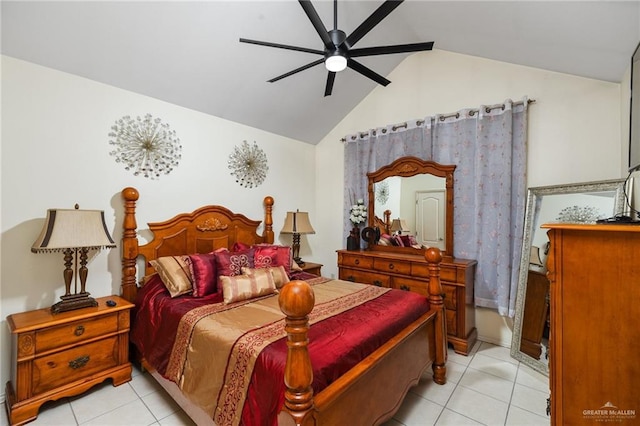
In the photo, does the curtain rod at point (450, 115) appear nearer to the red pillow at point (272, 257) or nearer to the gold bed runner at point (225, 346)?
the red pillow at point (272, 257)

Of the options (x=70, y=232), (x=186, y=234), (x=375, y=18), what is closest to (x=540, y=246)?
(x=375, y=18)

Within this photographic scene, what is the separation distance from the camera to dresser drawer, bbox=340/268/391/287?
10.7 ft

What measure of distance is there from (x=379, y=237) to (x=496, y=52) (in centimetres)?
234

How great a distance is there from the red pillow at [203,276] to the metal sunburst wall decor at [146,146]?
105 centimetres

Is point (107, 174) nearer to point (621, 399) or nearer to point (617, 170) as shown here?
point (621, 399)

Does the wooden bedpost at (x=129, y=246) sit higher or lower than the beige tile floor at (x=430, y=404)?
higher

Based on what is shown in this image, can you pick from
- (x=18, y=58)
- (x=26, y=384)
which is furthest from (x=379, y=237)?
(x=18, y=58)

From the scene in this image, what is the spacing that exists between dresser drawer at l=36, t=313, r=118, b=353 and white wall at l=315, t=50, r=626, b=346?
10.9 feet

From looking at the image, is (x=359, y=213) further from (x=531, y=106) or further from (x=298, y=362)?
(x=298, y=362)

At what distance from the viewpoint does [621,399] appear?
1163 millimetres

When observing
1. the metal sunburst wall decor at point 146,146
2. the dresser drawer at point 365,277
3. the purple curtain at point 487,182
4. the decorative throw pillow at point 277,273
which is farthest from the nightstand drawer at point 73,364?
the purple curtain at point 487,182

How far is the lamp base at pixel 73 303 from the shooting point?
2035 mm

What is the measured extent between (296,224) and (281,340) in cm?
229

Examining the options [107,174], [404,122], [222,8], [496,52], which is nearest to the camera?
[222,8]
